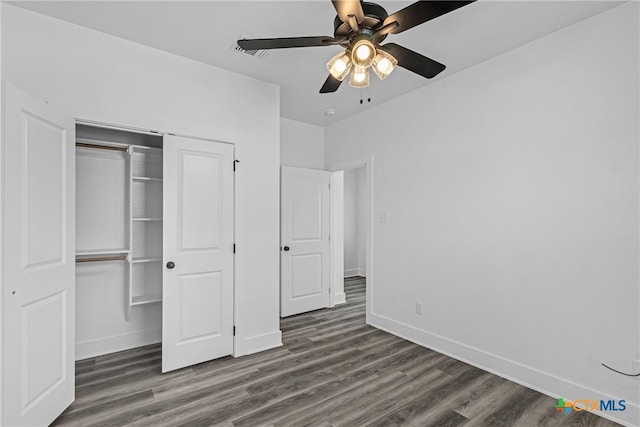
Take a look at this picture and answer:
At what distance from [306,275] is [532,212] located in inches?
115

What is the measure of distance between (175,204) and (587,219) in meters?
3.30

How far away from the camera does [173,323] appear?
9.19 ft

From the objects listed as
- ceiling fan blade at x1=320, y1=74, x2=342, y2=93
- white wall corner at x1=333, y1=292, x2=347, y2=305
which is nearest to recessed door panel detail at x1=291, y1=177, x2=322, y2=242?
white wall corner at x1=333, y1=292, x2=347, y2=305

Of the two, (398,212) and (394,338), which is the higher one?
(398,212)

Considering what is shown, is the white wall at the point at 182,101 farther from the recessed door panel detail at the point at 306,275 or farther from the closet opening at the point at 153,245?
the recessed door panel detail at the point at 306,275

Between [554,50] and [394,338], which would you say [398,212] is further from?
[554,50]

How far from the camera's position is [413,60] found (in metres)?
1.87

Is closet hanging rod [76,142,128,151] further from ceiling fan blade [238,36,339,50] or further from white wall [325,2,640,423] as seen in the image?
white wall [325,2,640,423]

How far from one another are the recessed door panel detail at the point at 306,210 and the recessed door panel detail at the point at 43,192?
269cm

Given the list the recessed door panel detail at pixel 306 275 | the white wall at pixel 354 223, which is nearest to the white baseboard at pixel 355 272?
the white wall at pixel 354 223

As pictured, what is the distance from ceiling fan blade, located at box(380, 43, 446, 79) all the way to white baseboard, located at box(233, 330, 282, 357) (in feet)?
9.24

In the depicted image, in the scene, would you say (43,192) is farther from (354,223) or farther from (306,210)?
(354,223)

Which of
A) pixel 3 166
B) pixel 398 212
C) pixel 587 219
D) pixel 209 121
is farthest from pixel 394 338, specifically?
pixel 3 166

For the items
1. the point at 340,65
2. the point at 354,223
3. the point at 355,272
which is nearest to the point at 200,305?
the point at 340,65
